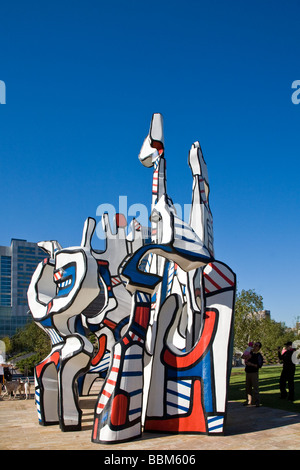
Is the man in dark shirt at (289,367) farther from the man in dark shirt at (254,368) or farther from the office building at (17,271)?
the office building at (17,271)

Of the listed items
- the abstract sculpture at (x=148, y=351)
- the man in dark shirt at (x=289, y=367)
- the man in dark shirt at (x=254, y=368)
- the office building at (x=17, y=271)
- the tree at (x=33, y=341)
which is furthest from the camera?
the office building at (x=17, y=271)

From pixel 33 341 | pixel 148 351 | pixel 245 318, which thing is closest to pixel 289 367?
pixel 148 351

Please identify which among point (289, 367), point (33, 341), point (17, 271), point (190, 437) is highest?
point (17, 271)

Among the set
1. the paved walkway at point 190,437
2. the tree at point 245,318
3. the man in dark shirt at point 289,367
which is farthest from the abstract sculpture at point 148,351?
the tree at point 245,318

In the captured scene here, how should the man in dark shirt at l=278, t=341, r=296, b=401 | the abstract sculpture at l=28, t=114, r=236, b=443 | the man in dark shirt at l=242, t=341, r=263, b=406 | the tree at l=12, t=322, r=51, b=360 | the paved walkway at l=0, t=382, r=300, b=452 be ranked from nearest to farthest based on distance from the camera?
the paved walkway at l=0, t=382, r=300, b=452, the abstract sculpture at l=28, t=114, r=236, b=443, the man in dark shirt at l=242, t=341, r=263, b=406, the man in dark shirt at l=278, t=341, r=296, b=401, the tree at l=12, t=322, r=51, b=360

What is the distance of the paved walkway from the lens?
702 cm

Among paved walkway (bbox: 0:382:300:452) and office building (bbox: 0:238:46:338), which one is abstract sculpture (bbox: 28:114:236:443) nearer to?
paved walkway (bbox: 0:382:300:452)

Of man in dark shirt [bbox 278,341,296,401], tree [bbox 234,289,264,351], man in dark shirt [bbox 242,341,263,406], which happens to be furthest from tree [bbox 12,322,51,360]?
man in dark shirt [bbox 242,341,263,406]

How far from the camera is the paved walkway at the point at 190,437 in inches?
276

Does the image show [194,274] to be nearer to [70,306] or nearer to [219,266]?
[219,266]

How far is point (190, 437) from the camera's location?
25.1 feet

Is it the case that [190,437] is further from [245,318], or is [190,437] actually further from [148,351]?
[245,318]

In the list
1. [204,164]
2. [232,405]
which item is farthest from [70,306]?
[204,164]

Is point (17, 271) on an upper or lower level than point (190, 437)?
upper
